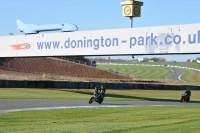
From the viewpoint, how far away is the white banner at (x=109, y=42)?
29936 millimetres

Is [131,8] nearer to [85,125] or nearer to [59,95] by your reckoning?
[59,95]

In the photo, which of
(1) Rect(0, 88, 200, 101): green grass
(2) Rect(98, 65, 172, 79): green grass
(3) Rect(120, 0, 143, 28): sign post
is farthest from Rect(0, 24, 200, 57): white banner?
(2) Rect(98, 65, 172, 79): green grass

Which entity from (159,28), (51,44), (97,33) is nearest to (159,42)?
(159,28)

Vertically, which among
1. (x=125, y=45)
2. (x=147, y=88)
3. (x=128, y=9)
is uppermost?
(x=128, y=9)

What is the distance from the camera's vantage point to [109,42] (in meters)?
33.9

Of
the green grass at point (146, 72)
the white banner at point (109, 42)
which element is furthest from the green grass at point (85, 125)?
the green grass at point (146, 72)

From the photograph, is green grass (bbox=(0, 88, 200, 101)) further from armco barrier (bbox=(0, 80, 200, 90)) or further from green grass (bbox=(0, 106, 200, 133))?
green grass (bbox=(0, 106, 200, 133))

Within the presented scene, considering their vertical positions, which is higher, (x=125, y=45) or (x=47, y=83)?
(x=125, y=45)

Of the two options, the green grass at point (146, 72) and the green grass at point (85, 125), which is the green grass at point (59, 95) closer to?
the green grass at point (85, 125)

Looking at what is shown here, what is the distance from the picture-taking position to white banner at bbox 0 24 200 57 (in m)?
29.9

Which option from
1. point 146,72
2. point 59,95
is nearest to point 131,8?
point 59,95

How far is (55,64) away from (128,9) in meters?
49.0

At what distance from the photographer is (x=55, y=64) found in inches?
3127

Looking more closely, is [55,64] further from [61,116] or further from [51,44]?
[61,116]
